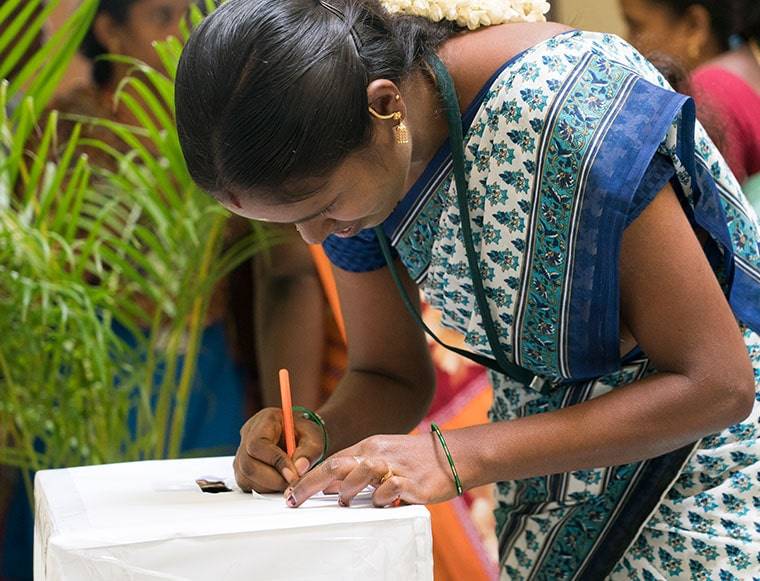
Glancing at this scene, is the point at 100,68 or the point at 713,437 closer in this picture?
the point at 713,437

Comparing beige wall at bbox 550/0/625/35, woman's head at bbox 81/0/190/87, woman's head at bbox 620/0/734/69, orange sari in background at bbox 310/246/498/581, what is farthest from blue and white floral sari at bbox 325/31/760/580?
beige wall at bbox 550/0/625/35

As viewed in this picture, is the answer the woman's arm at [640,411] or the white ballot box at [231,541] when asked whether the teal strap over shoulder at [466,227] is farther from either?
the white ballot box at [231,541]

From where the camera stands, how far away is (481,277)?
4.00 ft

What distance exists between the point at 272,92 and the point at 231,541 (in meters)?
0.39

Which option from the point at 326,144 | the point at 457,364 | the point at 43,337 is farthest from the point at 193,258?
the point at 326,144

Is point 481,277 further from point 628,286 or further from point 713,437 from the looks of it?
point 713,437

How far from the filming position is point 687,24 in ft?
9.02

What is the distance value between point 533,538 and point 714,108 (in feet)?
2.30

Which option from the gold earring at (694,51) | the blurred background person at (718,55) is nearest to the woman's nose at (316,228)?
the blurred background person at (718,55)

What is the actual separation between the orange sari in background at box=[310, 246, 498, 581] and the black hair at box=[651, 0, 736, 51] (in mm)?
888

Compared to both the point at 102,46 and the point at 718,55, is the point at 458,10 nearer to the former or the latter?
the point at 718,55

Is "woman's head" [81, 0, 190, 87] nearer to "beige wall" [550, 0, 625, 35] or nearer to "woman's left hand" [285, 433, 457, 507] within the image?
"beige wall" [550, 0, 625, 35]

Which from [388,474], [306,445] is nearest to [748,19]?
[306,445]

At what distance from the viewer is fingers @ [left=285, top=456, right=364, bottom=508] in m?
1.06
